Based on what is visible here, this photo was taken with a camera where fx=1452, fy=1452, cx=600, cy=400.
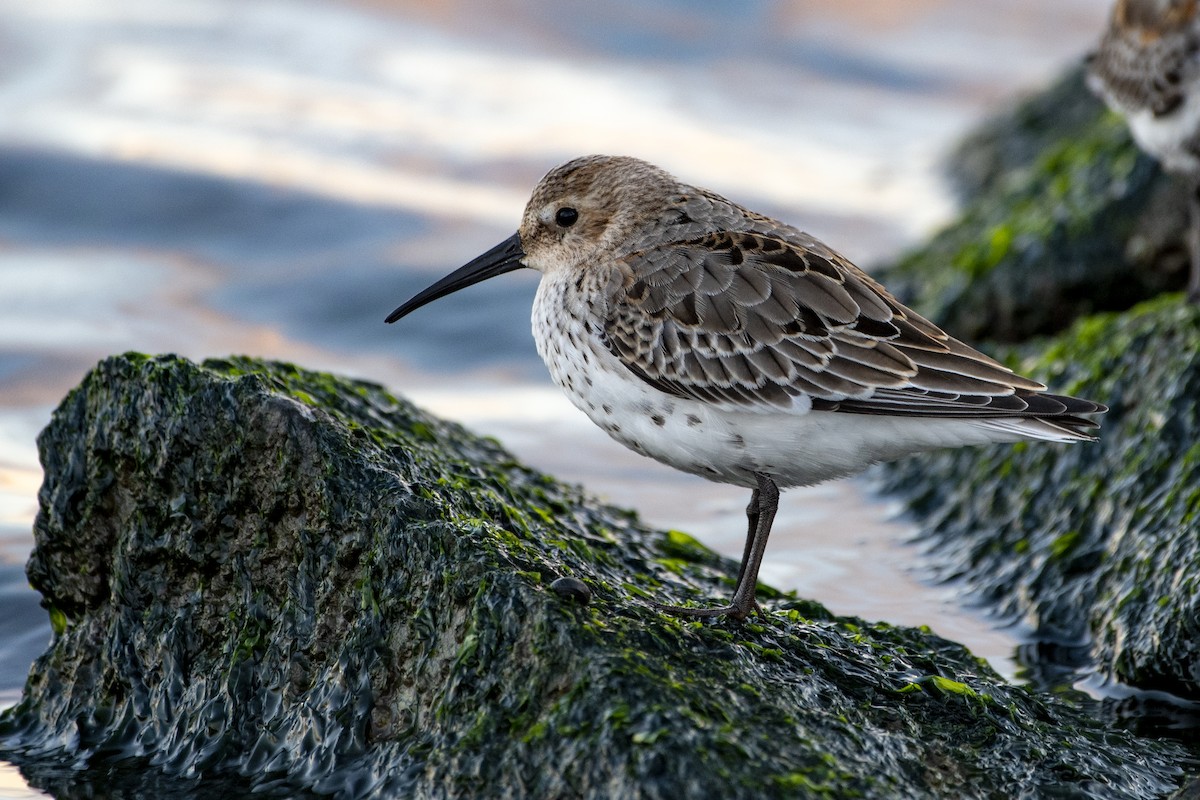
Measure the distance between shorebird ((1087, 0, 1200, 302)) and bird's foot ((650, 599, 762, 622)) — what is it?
3.84m

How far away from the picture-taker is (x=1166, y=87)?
7934 millimetres

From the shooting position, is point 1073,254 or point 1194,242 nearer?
point 1194,242

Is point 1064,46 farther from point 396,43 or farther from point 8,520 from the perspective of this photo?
point 8,520

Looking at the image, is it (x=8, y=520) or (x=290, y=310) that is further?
(x=290, y=310)

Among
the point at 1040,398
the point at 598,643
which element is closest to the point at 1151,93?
the point at 1040,398

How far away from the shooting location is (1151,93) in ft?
26.2

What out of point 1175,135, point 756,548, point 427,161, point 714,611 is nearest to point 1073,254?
point 1175,135

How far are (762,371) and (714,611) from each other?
84cm

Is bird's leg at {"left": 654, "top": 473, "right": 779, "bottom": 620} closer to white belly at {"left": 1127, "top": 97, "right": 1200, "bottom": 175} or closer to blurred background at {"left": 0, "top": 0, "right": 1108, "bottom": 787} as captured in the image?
blurred background at {"left": 0, "top": 0, "right": 1108, "bottom": 787}

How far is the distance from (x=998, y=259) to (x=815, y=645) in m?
4.76

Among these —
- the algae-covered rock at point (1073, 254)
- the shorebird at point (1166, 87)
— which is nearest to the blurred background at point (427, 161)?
the algae-covered rock at point (1073, 254)

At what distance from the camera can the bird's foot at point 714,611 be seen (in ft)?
16.0

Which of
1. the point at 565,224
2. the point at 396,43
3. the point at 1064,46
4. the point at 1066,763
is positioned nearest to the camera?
the point at 1066,763

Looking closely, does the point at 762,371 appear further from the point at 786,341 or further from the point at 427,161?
the point at 427,161
